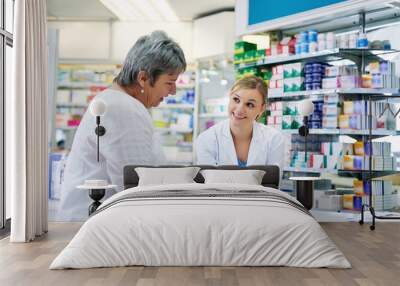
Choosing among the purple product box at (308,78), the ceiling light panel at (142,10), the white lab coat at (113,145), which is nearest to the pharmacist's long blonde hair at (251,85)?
the purple product box at (308,78)

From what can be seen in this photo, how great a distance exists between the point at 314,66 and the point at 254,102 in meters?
0.84

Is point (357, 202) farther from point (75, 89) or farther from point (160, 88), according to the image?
point (75, 89)

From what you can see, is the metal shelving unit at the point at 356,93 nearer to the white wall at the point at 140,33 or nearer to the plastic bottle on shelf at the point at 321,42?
the plastic bottle on shelf at the point at 321,42

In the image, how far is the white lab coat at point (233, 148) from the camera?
5.88 meters

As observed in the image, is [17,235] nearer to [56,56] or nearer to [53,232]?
[53,232]

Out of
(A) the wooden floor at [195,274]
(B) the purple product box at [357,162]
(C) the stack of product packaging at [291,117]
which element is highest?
(C) the stack of product packaging at [291,117]

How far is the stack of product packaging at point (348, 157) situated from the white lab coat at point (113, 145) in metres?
1.90

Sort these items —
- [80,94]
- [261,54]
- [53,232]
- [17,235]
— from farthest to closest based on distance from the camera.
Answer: [80,94] < [261,54] < [53,232] < [17,235]

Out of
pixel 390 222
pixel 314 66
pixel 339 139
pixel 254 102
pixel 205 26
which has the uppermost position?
pixel 205 26

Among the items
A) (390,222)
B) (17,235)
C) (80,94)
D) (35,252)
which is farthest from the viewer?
(80,94)

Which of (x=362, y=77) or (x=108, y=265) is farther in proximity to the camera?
(x=362, y=77)

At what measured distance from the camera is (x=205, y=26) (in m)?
9.61

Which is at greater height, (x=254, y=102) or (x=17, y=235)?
(x=254, y=102)

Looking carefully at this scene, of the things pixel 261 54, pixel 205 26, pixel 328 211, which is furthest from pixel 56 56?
pixel 328 211
